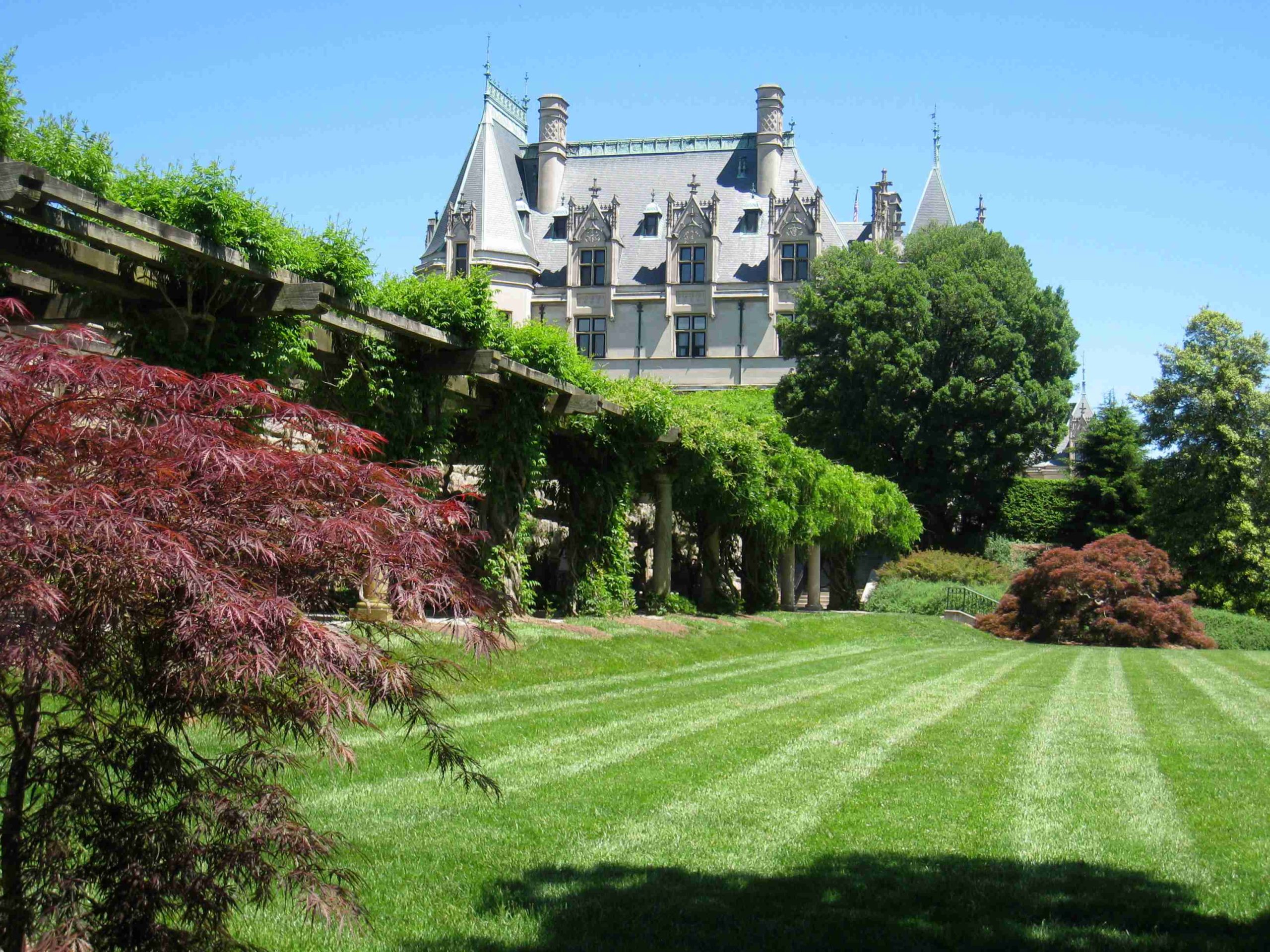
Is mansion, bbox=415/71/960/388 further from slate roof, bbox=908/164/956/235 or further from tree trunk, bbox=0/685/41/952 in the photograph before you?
tree trunk, bbox=0/685/41/952

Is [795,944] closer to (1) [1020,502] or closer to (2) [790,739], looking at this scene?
(2) [790,739]

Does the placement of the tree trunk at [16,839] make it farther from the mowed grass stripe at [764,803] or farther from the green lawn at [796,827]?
the mowed grass stripe at [764,803]

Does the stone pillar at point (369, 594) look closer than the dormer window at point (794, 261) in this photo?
Yes

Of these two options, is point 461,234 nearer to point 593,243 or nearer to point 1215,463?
point 593,243

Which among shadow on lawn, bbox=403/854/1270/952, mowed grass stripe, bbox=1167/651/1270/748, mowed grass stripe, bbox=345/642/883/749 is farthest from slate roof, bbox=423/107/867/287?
shadow on lawn, bbox=403/854/1270/952

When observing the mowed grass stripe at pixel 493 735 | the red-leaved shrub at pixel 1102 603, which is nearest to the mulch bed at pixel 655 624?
the mowed grass stripe at pixel 493 735

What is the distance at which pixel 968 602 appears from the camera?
111ft

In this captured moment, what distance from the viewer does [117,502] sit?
315 cm

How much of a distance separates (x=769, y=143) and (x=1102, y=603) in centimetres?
3903

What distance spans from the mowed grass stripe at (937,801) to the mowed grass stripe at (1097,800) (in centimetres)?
15

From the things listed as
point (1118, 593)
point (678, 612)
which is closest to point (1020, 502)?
point (1118, 593)

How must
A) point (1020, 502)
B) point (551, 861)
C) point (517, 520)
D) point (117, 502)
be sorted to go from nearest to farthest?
point (117, 502)
point (551, 861)
point (517, 520)
point (1020, 502)

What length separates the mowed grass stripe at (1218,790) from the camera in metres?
5.47

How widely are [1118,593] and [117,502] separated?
30.3 m
